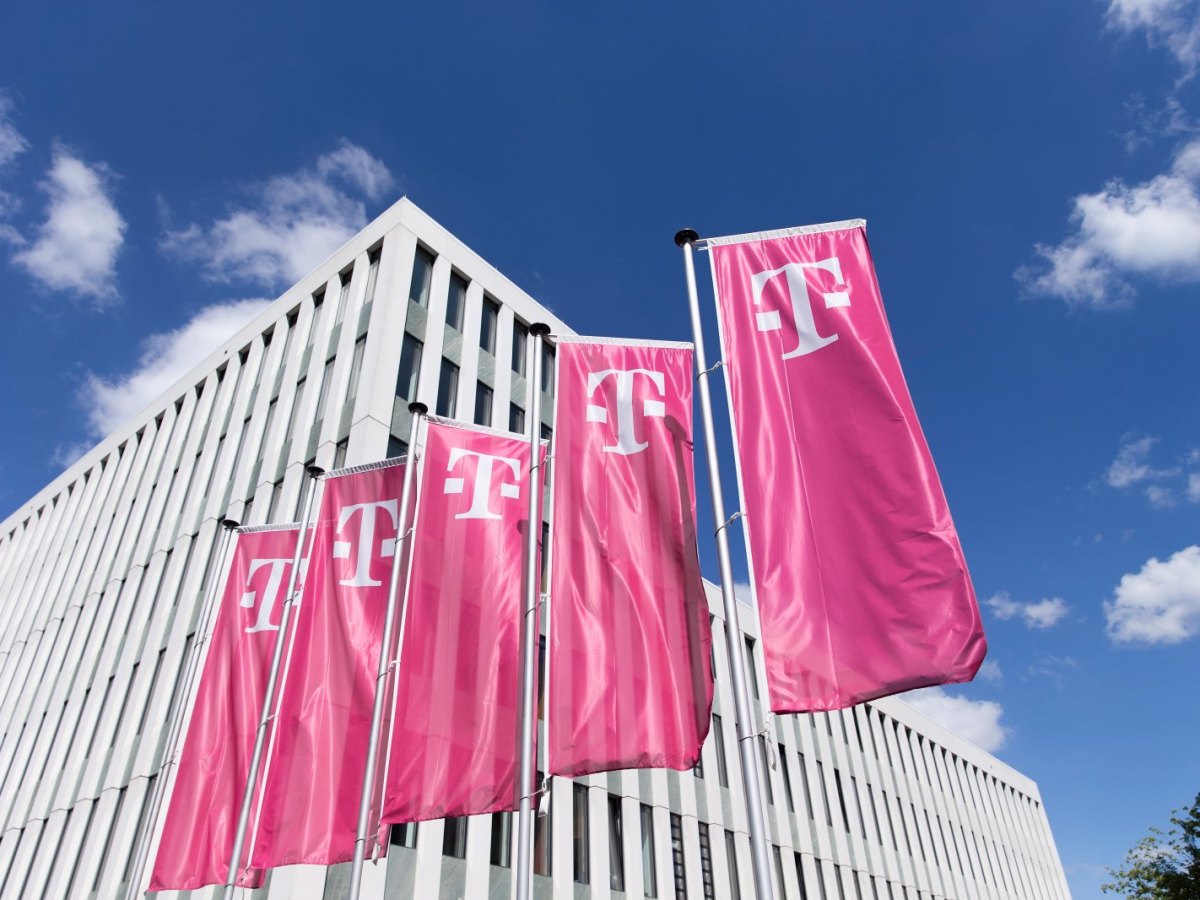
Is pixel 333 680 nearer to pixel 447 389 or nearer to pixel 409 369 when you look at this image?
pixel 409 369

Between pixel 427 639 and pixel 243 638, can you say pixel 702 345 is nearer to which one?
pixel 427 639

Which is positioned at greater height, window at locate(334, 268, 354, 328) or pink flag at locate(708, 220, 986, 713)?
window at locate(334, 268, 354, 328)

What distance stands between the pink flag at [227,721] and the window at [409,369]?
27.0 ft

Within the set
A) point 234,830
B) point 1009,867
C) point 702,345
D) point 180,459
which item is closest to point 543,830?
point 234,830

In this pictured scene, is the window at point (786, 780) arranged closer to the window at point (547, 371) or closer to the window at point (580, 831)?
the window at point (580, 831)

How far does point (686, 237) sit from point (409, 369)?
1404cm

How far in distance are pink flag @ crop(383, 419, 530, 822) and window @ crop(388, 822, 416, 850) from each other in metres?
7.92

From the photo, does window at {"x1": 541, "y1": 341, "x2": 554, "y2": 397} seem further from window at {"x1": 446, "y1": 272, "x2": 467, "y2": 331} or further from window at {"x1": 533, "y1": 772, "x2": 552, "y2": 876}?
window at {"x1": 533, "y1": 772, "x2": 552, "y2": 876}

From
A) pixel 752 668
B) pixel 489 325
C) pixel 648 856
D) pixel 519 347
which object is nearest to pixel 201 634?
pixel 489 325

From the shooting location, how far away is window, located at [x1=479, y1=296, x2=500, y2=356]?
28.1 m

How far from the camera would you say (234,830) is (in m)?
13.6

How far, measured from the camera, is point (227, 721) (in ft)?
47.4

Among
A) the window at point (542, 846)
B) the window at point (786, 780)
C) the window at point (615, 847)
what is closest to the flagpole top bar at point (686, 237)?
the window at point (542, 846)

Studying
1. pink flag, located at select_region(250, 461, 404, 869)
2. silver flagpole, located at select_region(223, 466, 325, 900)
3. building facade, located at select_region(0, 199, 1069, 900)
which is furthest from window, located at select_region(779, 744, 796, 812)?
silver flagpole, located at select_region(223, 466, 325, 900)
